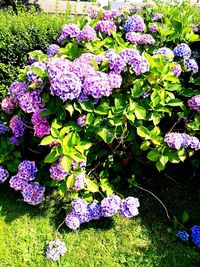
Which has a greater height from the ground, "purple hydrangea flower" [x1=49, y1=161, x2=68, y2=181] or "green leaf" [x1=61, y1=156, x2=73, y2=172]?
"green leaf" [x1=61, y1=156, x2=73, y2=172]

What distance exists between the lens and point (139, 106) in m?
2.57

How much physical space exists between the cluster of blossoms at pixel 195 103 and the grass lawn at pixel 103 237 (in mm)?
796

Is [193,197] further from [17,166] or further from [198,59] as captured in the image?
[17,166]

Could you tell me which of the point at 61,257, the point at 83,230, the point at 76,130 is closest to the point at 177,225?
the point at 83,230

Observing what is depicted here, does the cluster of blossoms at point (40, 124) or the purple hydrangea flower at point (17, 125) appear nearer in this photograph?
the cluster of blossoms at point (40, 124)

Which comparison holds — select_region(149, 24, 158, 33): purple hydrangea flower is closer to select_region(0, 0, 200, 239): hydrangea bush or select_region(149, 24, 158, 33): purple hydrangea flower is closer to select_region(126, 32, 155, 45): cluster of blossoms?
select_region(0, 0, 200, 239): hydrangea bush

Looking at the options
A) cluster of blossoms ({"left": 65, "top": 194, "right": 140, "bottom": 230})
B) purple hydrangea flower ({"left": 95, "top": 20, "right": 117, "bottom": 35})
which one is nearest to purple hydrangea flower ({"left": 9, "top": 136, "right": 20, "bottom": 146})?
cluster of blossoms ({"left": 65, "top": 194, "right": 140, "bottom": 230})

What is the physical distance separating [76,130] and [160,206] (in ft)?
3.41

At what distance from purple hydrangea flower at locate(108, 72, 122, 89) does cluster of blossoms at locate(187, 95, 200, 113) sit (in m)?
0.65

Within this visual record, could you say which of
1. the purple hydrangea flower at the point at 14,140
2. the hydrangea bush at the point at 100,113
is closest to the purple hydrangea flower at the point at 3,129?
the hydrangea bush at the point at 100,113

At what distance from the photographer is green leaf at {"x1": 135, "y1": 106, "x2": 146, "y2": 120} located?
2538 millimetres

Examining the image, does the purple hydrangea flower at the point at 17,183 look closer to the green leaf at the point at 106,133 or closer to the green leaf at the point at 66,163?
the green leaf at the point at 66,163

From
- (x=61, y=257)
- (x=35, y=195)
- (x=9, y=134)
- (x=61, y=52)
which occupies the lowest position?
(x=61, y=257)

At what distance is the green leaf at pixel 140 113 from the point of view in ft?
8.33
